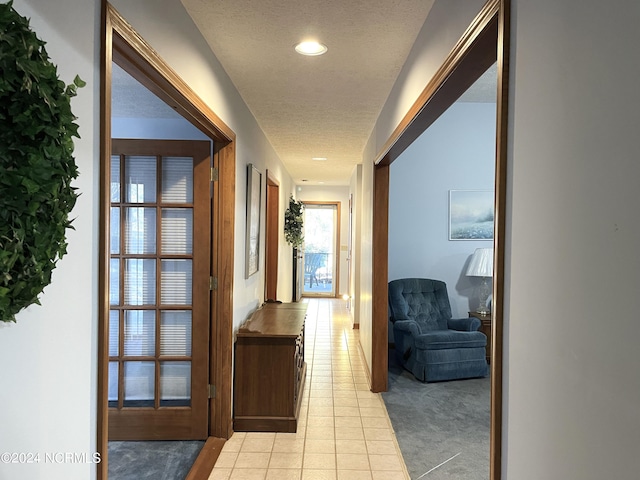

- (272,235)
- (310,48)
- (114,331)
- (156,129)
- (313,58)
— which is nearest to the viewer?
(310,48)

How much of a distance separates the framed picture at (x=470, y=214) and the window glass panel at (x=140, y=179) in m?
3.58

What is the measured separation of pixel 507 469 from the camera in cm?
112

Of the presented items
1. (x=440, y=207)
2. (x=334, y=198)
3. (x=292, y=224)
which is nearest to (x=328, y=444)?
(x=440, y=207)

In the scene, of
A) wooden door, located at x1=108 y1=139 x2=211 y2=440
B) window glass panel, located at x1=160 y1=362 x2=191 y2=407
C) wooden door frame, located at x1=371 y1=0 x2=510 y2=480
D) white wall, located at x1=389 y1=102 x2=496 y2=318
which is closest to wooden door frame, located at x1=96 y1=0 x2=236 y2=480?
wooden door, located at x1=108 y1=139 x2=211 y2=440

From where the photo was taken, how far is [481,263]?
200 inches

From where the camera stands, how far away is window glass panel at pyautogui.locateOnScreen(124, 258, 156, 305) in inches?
120

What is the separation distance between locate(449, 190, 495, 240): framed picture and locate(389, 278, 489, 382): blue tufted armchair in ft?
2.31

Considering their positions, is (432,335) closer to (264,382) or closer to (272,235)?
(264,382)

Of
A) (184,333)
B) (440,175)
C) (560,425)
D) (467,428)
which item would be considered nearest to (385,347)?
(467,428)

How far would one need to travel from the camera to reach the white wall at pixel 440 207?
541cm

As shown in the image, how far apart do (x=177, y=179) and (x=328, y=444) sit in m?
2.08

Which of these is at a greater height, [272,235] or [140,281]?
[272,235]

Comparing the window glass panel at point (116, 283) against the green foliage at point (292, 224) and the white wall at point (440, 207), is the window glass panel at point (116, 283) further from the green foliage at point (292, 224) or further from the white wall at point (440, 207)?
the green foliage at point (292, 224)

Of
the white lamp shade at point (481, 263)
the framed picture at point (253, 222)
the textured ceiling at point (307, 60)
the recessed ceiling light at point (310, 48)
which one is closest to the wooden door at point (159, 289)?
the textured ceiling at point (307, 60)
